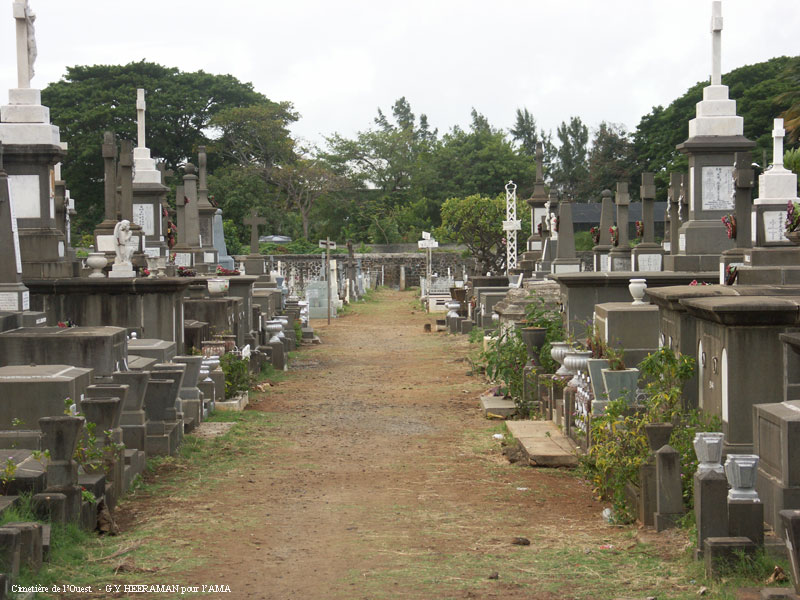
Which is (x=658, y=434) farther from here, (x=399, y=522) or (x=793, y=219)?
(x=793, y=219)

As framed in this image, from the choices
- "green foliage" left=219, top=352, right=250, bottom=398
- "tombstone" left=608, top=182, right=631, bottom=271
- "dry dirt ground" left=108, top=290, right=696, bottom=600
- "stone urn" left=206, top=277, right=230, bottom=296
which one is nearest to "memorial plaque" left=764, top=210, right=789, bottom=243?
"dry dirt ground" left=108, top=290, right=696, bottom=600

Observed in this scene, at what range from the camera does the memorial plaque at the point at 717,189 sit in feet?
49.9

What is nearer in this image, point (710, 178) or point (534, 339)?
point (534, 339)

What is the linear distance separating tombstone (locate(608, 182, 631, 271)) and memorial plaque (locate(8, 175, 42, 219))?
35.2 feet

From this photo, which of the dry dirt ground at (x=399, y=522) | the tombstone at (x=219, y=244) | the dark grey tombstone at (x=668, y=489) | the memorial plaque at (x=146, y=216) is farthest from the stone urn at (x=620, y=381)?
the tombstone at (x=219, y=244)

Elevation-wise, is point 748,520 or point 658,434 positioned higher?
point 658,434

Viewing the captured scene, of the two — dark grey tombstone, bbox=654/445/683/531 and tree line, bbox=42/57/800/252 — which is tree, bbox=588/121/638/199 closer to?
tree line, bbox=42/57/800/252

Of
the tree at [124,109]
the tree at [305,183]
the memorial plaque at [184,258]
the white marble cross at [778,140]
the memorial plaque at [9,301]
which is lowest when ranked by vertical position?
the memorial plaque at [9,301]

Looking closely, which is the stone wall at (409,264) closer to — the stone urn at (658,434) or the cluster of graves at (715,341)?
the cluster of graves at (715,341)

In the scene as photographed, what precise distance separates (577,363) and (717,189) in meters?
5.93

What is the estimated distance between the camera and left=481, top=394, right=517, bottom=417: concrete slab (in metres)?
13.0

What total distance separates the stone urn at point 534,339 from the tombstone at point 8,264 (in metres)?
5.99

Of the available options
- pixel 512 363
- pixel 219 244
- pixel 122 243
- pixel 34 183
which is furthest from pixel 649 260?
pixel 219 244

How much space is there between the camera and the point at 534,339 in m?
12.9
